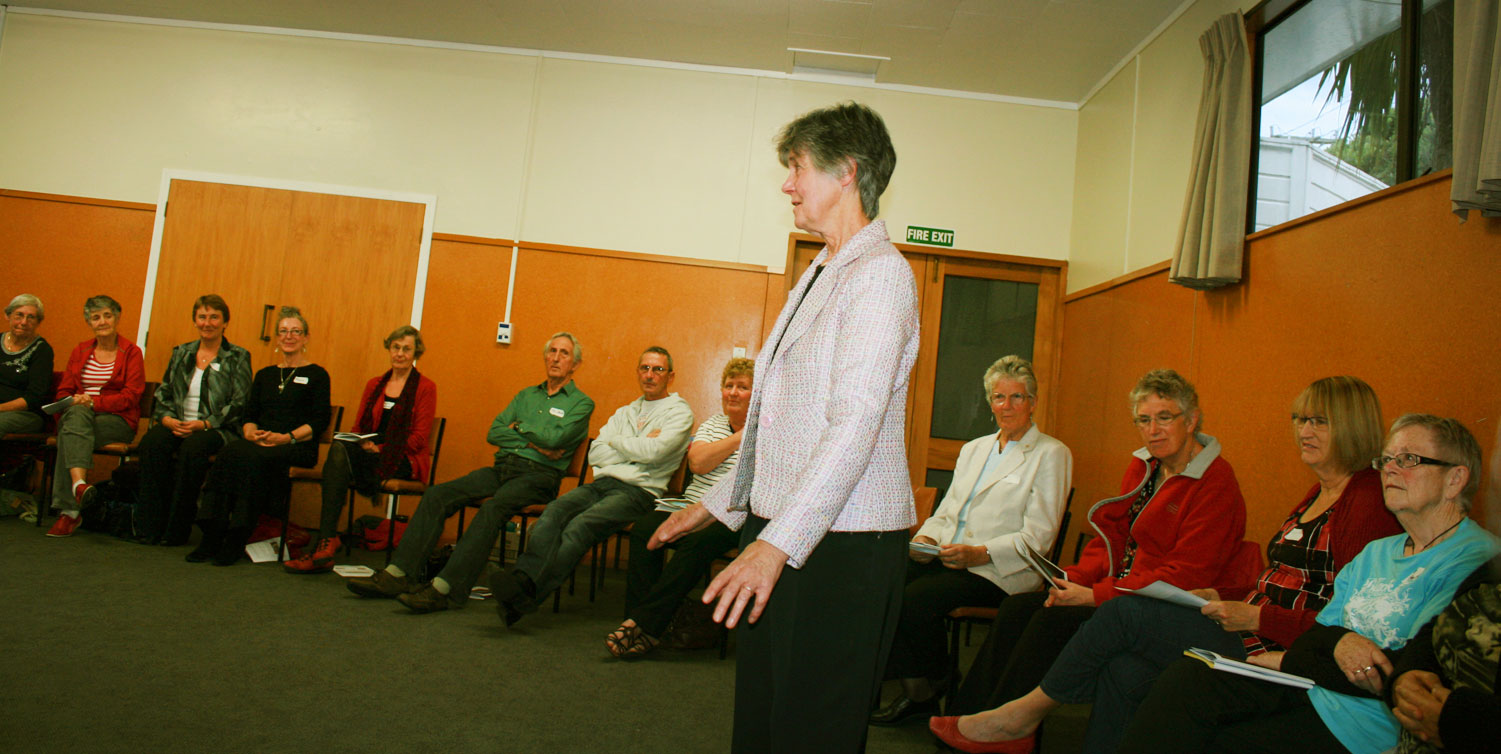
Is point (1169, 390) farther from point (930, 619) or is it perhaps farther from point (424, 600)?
point (424, 600)

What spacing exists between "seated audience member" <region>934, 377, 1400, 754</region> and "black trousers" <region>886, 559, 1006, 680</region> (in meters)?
0.50

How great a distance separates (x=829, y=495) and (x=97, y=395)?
5.36m

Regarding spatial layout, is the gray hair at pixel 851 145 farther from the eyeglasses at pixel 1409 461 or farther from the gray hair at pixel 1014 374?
the gray hair at pixel 1014 374

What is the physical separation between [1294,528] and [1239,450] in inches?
55.1

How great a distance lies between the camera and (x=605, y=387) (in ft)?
18.6

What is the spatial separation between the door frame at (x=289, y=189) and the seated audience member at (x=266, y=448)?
0.92 m

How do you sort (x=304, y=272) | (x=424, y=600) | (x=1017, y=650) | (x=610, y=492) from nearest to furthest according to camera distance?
1. (x=1017, y=650)
2. (x=424, y=600)
3. (x=610, y=492)
4. (x=304, y=272)

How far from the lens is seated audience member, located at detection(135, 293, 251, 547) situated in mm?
4492

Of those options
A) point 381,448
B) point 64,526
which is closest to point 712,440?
point 381,448

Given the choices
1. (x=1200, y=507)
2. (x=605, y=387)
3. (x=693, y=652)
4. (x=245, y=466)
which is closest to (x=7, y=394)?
(x=245, y=466)

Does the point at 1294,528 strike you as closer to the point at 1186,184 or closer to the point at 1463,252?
the point at 1463,252

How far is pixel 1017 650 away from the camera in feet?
8.43

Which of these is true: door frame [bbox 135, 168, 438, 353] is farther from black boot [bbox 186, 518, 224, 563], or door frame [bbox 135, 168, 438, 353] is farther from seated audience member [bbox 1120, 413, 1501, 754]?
seated audience member [bbox 1120, 413, 1501, 754]

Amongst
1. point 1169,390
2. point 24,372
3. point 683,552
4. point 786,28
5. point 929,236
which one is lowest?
point 683,552
